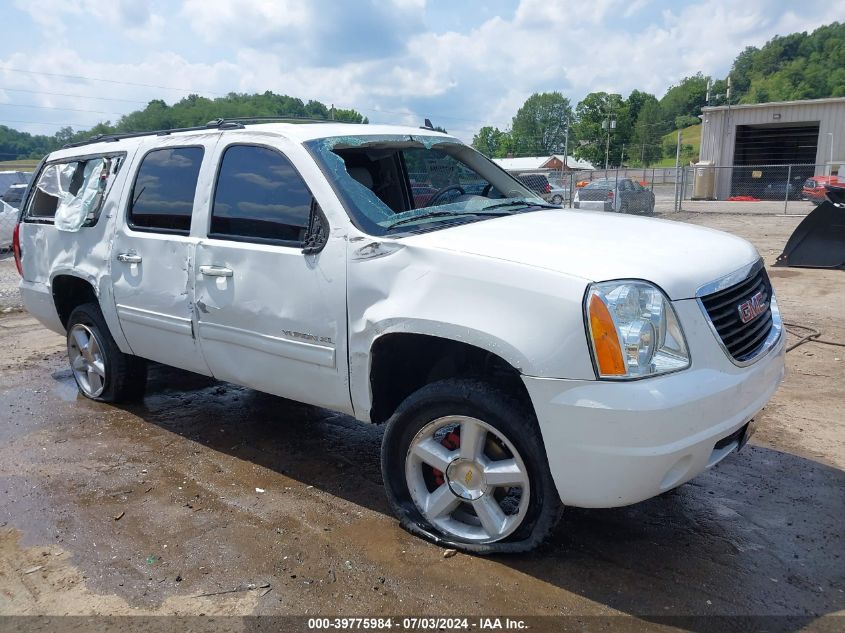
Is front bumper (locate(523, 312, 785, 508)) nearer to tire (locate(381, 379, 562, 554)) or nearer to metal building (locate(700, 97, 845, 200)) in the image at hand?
tire (locate(381, 379, 562, 554))

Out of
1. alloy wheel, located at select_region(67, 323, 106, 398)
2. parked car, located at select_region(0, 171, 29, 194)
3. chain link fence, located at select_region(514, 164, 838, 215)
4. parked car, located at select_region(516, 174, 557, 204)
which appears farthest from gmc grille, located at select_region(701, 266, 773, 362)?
parked car, located at select_region(0, 171, 29, 194)

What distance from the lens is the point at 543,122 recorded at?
127m

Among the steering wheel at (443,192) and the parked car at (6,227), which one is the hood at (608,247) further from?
the parked car at (6,227)

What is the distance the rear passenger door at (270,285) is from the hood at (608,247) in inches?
23.9

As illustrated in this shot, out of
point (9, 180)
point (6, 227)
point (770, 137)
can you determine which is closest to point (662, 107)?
point (770, 137)

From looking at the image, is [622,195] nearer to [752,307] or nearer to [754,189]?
[754,189]

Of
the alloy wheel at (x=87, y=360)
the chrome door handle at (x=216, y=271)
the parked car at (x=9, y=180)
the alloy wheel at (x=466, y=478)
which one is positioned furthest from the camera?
the parked car at (x=9, y=180)

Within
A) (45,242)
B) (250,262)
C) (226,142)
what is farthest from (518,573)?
(45,242)

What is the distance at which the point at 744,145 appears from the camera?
37000mm

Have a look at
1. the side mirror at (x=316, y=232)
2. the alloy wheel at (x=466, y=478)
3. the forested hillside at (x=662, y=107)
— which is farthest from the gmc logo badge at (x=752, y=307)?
the forested hillside at (x=662, y=107)

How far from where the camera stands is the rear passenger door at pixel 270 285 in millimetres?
3502

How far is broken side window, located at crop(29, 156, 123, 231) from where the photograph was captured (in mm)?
5004

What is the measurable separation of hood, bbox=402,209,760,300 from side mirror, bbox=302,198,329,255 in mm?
469

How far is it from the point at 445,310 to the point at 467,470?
74cm
